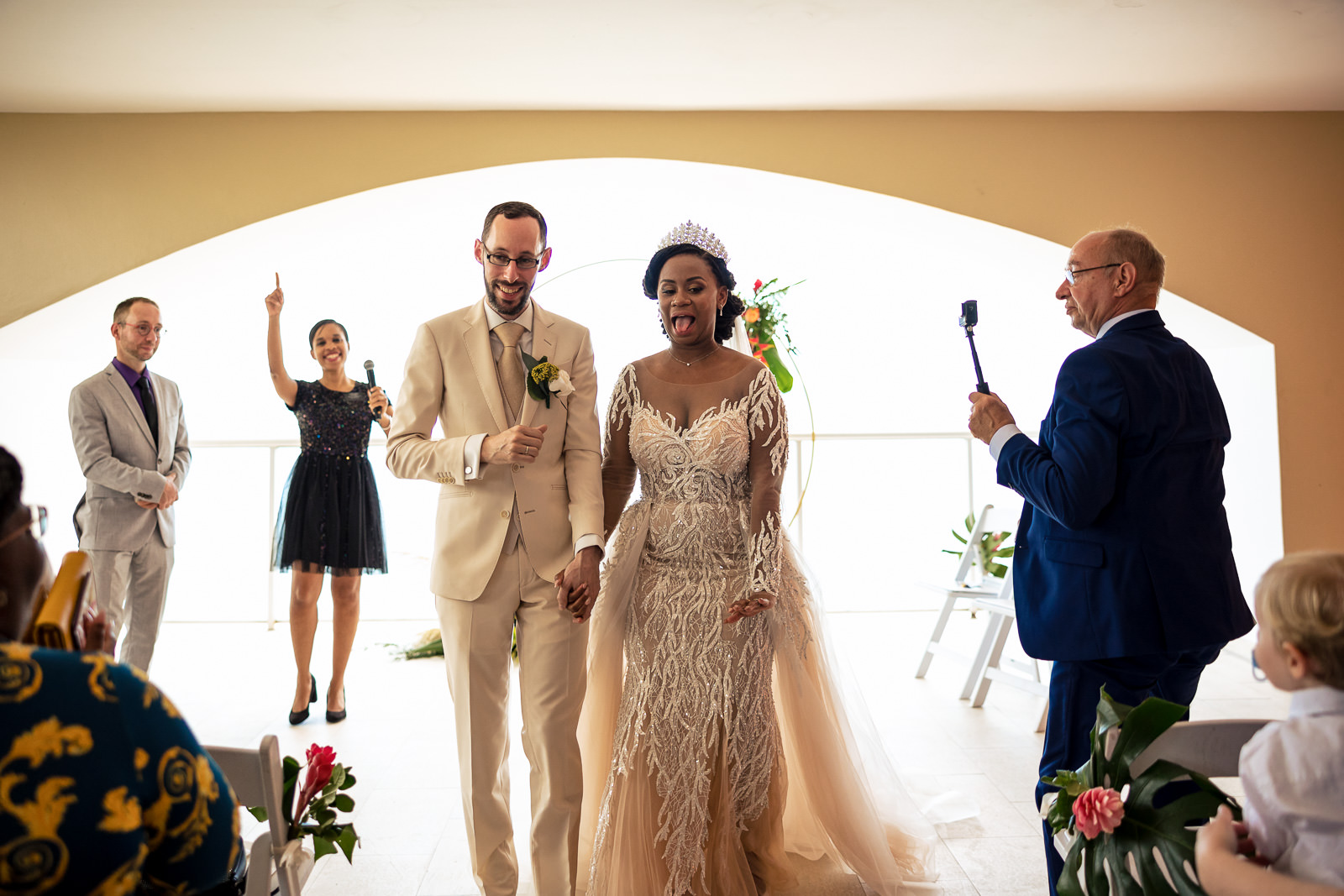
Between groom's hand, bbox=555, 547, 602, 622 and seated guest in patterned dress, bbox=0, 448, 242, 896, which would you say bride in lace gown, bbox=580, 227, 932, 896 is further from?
seated guest in patterned dress, bbox=0, 448, 242, 896

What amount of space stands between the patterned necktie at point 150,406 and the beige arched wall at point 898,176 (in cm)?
108

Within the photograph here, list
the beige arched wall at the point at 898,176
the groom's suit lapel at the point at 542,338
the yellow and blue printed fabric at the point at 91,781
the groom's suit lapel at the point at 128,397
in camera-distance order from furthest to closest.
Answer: the beige arched wall at the point at 898,176
the groom's suit lapel at the point at 128,397
the groom's suit lapel at the point at 542,338
the yellow and blue printed fabric at the point at 91,781

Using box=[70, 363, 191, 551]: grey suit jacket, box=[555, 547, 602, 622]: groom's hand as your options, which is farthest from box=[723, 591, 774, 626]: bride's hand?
box=[70, 363, 191, 551]: grey suit jacket

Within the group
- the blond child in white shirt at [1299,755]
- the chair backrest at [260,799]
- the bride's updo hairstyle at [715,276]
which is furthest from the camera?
the bride's updo hairstyle at [715,276]

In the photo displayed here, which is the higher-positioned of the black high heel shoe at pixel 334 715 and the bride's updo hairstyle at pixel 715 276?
the bride's updo hairstyle at pixel 715 276

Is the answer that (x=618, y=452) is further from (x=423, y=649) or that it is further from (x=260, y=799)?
(x=423, y=649)

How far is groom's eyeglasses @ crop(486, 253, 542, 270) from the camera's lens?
2.30 meters

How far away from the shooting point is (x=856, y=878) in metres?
2.63

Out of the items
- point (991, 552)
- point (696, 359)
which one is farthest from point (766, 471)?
point (991, 552)

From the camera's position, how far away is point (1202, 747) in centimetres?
137

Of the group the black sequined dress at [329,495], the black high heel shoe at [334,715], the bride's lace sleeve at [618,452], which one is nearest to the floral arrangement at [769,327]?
the bride's lace sleeve at [618,452]

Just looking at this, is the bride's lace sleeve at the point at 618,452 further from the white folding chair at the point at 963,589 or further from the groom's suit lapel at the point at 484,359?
the white folding chair at the point at 963,589

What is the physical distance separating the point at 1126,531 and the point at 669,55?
9.83 ft

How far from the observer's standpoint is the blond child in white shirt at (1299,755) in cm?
111
